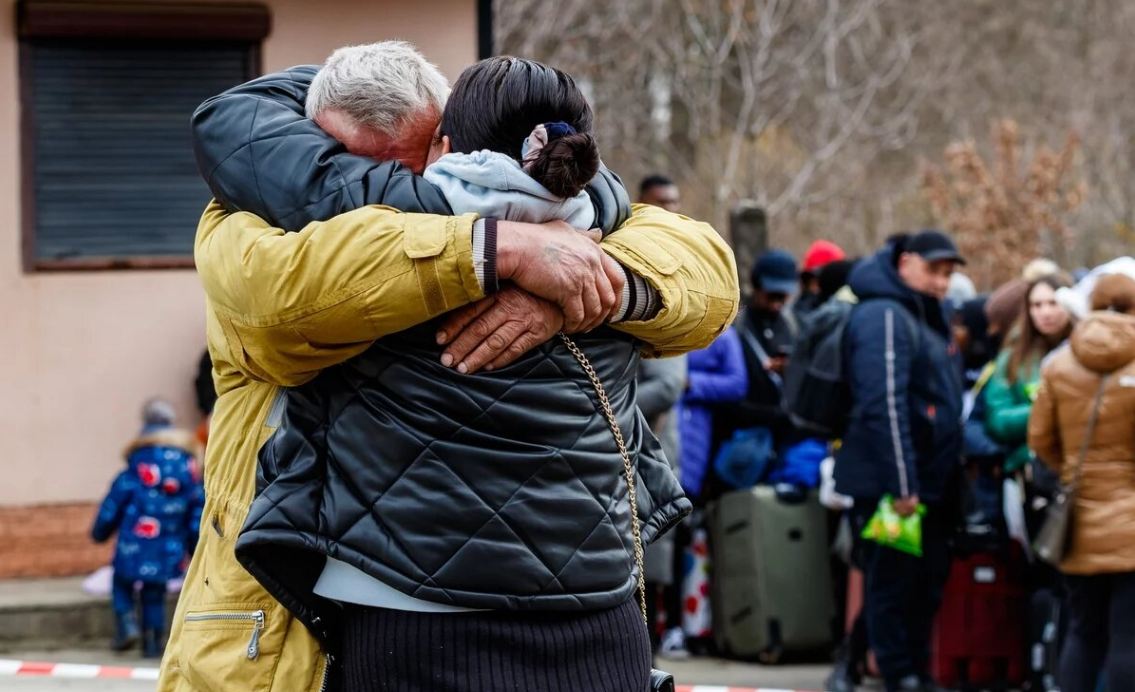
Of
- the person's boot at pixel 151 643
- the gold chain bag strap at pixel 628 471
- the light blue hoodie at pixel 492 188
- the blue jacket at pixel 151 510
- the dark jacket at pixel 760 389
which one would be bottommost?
the person's boot at pixel 151 643

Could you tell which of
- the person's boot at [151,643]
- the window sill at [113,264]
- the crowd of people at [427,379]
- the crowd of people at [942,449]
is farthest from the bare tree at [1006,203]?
the crowd of people at [427,379]

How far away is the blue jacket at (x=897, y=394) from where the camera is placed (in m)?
7.22

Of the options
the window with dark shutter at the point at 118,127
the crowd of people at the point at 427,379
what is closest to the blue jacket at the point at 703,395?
the window with dark shutter at the point at 118,127

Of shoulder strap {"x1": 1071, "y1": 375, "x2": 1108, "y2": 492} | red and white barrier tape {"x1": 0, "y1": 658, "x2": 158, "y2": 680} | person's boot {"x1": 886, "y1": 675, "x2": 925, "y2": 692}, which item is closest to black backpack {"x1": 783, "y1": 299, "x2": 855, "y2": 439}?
person's boot {"x1": 886, "y1": 675, "x2": 925, "y2": 692}

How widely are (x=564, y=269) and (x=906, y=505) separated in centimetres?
480

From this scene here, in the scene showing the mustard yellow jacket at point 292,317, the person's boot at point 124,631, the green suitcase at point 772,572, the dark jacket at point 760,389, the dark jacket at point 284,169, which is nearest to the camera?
the mustard yellow jacket at point 292,317

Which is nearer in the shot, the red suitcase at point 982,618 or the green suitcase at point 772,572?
the red suitcase at point 982,618

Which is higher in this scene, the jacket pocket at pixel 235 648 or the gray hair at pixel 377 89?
the gray hair at pixel 377 89

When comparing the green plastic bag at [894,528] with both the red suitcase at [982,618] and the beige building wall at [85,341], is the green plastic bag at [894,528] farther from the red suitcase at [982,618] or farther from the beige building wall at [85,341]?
the beige building wall at [85,341]

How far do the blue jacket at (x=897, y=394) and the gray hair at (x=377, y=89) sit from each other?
4.64 m

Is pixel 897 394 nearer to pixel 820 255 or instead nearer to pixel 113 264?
pixel 820 255

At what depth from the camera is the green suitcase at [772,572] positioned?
841 centimetres

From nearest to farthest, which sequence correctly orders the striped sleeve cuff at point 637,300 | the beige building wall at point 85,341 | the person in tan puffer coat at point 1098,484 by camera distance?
the striped sleeve cuff at point 637,300
the person in tan puffer coat at point 1098,484
the beige building wall at point 85,341

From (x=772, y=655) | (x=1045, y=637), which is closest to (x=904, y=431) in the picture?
(x=1045, y=637)
